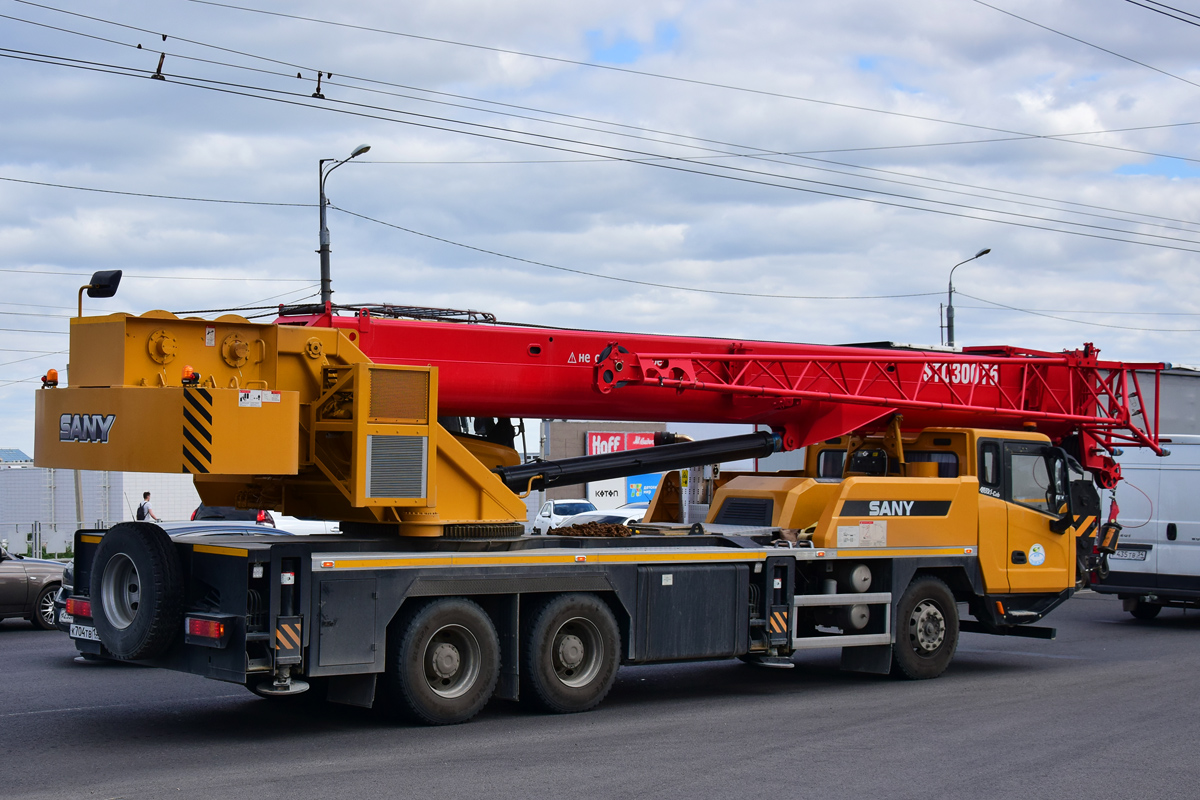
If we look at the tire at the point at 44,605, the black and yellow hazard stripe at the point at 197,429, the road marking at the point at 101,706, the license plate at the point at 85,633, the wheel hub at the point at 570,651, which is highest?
the black and yellow hazard stripe at the point at 197,429

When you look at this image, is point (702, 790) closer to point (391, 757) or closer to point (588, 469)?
point (391, 757)

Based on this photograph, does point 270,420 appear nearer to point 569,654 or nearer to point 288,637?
point 288,637

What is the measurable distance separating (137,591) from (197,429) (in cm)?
173

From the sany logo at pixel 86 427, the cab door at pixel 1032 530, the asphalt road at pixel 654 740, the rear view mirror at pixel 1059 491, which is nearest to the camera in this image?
the asphalt road at pixel 654 740

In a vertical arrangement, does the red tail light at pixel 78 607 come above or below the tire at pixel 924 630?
above

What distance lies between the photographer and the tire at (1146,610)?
20.4m

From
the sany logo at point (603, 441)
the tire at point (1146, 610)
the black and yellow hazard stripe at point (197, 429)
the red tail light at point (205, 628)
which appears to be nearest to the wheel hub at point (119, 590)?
the red tail light at point (205, 628)

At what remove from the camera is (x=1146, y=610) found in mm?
20422

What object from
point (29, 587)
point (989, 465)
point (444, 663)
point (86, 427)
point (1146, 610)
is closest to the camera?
point (86, 427)

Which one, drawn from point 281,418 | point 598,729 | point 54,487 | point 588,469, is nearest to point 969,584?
point 588,469

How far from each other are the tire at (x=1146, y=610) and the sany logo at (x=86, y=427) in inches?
645

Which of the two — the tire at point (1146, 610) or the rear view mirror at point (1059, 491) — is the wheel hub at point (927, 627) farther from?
the tire at point (1146, 610)

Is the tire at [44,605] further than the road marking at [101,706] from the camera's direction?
Yes

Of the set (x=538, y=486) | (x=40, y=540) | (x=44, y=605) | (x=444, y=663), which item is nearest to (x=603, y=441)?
(x=40, y=540)
